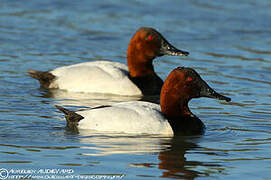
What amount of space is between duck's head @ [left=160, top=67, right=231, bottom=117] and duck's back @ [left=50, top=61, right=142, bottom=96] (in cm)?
287

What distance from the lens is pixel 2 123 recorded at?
8.34 metres

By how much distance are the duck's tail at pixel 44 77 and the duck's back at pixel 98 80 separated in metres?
0.22

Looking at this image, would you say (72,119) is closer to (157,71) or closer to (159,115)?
(159,115)

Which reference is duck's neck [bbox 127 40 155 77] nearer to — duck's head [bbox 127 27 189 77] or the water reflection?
duck's head [bbox 127 27 189 77]

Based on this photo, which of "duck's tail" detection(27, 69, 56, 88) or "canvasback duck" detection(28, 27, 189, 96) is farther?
"duck's tail" detection(27, 69, 56, 88)

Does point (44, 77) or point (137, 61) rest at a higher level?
point (137, 61)

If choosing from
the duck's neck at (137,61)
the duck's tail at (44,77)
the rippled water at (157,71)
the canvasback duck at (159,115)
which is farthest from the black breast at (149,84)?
the canvasback duck at (159,115)

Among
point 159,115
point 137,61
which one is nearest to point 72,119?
point 159,115

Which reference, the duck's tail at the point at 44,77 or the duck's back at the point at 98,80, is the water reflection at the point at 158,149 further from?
the duck's tail at the point at 44,77

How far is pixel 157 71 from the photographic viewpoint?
12.9 meters

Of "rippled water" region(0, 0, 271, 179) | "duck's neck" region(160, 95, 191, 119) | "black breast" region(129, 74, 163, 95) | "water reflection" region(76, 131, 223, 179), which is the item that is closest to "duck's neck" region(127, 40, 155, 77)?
"black breast" region(129, 74, 163, 95)

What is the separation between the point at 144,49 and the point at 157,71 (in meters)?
1.46

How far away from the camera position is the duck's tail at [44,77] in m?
11.5

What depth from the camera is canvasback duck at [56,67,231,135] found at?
26.1 ft
